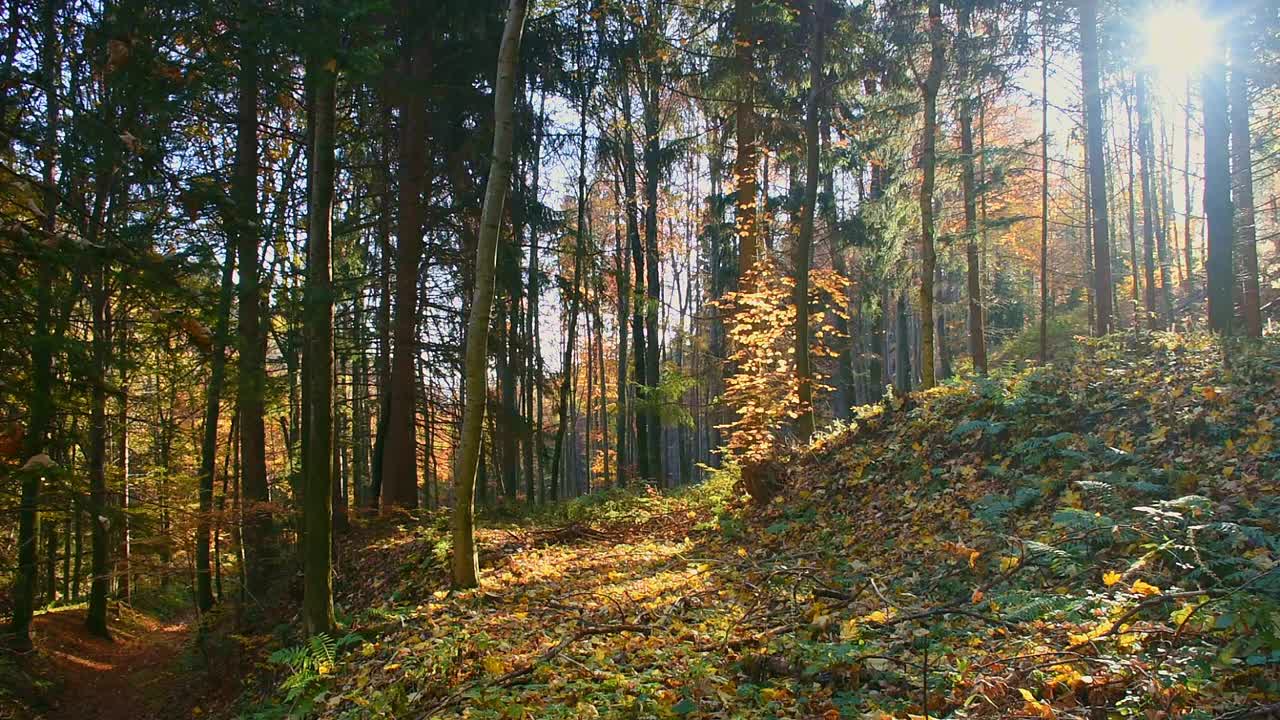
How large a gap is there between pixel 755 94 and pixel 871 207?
4.39m

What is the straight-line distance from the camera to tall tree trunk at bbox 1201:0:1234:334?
9.89m

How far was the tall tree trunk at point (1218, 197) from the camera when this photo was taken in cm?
989

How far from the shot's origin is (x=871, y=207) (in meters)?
16.4

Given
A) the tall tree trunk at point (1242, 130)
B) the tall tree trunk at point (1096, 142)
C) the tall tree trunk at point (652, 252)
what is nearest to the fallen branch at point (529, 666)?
the tall tree trunk at point (1242, 130)

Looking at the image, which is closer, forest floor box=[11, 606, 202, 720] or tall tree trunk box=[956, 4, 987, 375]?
forest floor box=[11, 606, 202, 720]

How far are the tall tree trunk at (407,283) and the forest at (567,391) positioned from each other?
6 centimetres

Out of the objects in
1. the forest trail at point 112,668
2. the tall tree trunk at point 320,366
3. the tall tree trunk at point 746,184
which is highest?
the tall tree trunk at point 746,184

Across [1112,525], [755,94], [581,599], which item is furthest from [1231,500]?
[755,94]

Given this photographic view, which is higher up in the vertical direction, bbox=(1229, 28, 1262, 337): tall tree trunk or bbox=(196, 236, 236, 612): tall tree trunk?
bbox=(1229, 28, 1262, 337): tall tree trunk

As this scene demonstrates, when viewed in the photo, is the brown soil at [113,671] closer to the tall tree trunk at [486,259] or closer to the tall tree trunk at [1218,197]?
the tall tree trunk at [486,259]

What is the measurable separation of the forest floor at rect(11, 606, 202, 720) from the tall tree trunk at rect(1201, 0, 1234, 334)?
49.9ft

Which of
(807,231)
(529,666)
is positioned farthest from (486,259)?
(807,231)

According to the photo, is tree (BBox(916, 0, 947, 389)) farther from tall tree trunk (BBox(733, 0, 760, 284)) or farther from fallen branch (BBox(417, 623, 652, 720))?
fallen branch (BBox(417, 623, 652, 720))

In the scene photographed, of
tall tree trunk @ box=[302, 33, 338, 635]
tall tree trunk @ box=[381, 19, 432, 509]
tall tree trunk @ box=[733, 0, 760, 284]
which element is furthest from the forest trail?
tall tree trunk @ box=[733, 0, 760, 284]
